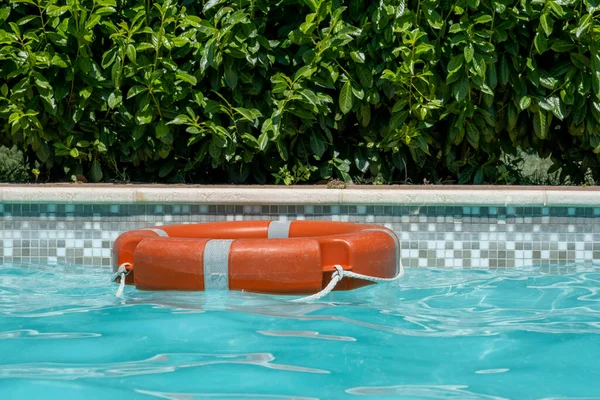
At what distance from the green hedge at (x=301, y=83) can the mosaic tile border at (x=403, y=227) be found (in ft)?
1.91

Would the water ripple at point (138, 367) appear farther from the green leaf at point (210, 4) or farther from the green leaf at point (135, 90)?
the green leaf at point (210, 4)

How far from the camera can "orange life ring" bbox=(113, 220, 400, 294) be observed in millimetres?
4223

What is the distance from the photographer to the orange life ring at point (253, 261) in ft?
13.9

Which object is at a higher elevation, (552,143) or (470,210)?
(552,143)

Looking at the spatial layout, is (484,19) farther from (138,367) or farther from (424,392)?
(138,367)

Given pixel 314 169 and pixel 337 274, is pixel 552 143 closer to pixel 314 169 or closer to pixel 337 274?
pixel 314 169

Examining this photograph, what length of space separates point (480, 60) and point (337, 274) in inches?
86.3

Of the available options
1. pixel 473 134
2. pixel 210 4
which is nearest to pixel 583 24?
pixel 473 134

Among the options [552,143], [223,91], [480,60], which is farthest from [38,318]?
[552,143]

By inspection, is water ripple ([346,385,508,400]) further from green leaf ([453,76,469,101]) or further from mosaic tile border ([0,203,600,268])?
green leaf ([453,76,469,101])

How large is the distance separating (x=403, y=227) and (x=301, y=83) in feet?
4.09

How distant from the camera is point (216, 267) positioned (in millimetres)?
4230

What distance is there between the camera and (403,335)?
3686 mm

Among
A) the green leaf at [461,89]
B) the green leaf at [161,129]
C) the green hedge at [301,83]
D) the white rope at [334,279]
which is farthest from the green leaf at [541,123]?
the green leaf at [161,129]
